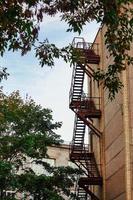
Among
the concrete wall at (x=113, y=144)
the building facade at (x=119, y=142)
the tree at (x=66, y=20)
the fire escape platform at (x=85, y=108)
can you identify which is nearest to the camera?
the tree at (x=66, y=20)

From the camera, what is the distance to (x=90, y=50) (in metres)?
34.9

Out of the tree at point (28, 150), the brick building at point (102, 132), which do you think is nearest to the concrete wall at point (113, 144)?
the brick building at point (102, 132)

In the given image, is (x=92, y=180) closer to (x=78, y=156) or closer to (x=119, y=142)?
(x=78, y=156)

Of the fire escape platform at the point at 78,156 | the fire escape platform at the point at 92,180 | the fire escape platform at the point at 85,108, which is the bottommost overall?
the fire escape platform at the point at 92,180

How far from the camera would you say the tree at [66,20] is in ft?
39.3

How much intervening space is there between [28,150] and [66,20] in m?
17.8

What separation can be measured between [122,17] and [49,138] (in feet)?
64.0

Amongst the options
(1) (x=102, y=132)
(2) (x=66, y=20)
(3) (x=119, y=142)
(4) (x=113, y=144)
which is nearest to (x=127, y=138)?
(3) (x=119, y=142)

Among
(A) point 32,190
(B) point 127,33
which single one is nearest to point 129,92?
(A) point 32,190

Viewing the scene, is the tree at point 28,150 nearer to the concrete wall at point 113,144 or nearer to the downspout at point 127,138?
the concrete wall at point 113,144

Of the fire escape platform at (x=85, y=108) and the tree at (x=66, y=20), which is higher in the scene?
the fire escape platform at (x=85, y=108)

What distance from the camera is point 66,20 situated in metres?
13.0

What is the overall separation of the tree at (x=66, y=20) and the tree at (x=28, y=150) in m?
15.2

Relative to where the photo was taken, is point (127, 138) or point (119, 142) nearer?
point (127, 138)
